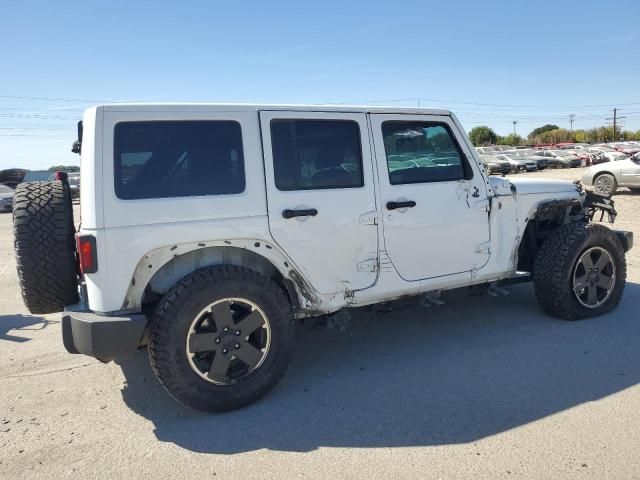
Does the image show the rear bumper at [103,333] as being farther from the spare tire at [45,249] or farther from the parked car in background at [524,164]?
the parked car in background at [524,164]

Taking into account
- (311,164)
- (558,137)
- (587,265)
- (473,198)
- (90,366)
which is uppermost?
(558,137)

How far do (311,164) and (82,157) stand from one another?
1481mm

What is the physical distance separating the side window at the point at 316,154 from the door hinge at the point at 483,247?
4.07 ft

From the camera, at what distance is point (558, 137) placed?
104 m

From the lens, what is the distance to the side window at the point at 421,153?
402 cm

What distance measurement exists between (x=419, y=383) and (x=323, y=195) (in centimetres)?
151

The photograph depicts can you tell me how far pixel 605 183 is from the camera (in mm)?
15734

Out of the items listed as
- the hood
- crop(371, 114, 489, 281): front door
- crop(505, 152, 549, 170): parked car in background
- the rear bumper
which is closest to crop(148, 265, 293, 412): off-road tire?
the rear bumper

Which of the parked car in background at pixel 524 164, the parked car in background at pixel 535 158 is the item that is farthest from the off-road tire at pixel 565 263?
the parked car in background at pixel 535 158

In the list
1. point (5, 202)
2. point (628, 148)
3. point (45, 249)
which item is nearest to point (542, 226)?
point (45, 249)

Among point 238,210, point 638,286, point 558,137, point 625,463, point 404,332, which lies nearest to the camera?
point 625,463

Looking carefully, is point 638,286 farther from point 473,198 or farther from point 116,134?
point 116,134

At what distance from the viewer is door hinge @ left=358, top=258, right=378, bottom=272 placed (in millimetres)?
3844

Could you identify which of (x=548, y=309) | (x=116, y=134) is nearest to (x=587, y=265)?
(x=548, y=309)
